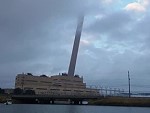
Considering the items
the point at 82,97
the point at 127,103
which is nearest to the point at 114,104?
the point at 127,103

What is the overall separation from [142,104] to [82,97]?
130ft

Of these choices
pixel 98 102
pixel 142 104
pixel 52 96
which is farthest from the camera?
pixel 52 96

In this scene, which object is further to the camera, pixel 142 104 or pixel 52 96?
pixel 52 96

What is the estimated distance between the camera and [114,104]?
17525cm

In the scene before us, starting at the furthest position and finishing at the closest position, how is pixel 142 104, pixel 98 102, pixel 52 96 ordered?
pixel 52 96
pixel 98 102
pixel 142 104

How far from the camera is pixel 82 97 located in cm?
19400

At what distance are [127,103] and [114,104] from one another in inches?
287

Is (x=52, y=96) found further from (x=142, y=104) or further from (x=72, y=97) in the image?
(x=142, y=104)

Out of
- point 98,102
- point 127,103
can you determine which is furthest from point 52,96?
point 127,103

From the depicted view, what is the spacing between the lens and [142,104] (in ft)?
542

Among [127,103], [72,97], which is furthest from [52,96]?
[127,103]

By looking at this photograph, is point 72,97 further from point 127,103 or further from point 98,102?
point 127,103

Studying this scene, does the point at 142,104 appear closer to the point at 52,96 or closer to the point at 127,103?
the point at 127,103

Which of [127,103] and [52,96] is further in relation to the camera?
[52,96]
